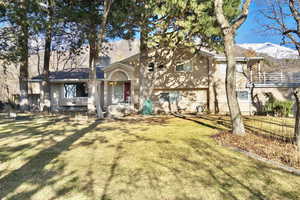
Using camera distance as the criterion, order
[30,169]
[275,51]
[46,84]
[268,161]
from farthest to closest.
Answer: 1. [275,51]
2. [46,84]
3. [268,161]
4. [30,169]

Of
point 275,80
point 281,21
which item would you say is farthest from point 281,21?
point 275,80

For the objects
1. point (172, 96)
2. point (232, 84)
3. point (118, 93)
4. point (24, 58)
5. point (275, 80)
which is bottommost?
point (172, 96)

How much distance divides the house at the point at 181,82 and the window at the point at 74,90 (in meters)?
0.94

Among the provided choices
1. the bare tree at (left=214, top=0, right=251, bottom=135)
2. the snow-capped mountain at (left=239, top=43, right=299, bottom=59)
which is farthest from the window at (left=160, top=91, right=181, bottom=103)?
the snow-capped mountain at (left=239, top=43, right=299, bottom=59)

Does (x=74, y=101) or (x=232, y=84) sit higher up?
(x=232, y=84)

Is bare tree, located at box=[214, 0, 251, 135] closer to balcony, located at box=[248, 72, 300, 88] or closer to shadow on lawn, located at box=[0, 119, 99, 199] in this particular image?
shadow on lawn, located at box=[0, 119, 99, 199]

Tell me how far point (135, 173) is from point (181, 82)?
1423 cm

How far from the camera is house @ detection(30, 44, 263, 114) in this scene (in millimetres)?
16969

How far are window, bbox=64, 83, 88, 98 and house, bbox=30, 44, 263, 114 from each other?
3.09 ft

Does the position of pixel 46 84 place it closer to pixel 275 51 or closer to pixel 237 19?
pixel 237 19

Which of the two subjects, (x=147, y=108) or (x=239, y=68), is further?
(x=239, y=68)

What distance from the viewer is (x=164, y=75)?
58.1 ft

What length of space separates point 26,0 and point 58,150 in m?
9.55

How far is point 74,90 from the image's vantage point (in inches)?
774
